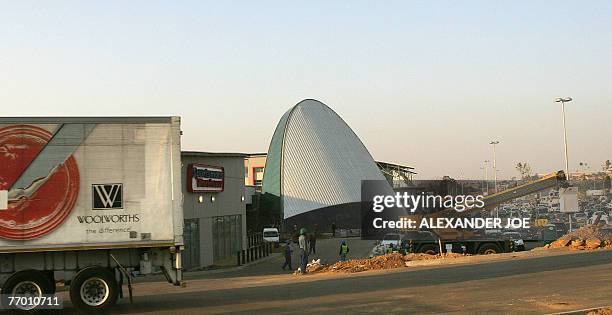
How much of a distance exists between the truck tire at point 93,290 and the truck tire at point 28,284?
62cm

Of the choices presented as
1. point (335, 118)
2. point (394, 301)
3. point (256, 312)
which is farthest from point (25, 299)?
point (335, 118)

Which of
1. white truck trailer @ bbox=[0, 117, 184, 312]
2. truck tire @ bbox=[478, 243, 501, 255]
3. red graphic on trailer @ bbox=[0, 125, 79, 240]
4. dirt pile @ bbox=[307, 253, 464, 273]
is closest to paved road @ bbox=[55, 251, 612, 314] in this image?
white truck trailer @ bbox=[0, 117, 184, 312]

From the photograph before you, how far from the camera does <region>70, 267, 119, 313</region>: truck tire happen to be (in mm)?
14898

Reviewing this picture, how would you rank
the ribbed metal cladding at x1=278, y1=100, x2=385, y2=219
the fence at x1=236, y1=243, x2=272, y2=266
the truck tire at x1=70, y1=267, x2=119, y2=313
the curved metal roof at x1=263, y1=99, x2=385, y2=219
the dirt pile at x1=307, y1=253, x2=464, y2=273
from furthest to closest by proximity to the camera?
the curved metal roof at x1=263, y1=99, x2=385, y2=219, the ribbed metal cladding at x1=278, y1=100, x2=385, y2=219, the fence at x1=236, y1=243, x2=272, y2=266, the dirt pile at x1=307, y1=253, x2=464, y2=273, the truck tire at x1=70, y1=267, x2=119, y2=313

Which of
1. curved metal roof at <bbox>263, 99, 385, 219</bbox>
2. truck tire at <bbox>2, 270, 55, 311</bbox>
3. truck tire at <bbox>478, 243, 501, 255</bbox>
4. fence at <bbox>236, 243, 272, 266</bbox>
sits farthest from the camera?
curved metal roof at <bbox>263, 99, 385, 219</bbox>

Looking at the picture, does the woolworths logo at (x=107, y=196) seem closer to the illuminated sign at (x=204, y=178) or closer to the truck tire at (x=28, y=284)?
the truck tire at (x=28, y=284)

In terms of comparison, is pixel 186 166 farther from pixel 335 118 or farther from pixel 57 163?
pixel 335 118

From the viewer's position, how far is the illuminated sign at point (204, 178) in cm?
3369

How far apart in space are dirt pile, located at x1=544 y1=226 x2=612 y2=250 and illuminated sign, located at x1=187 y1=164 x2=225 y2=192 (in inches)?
716

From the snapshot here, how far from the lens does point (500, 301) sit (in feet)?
50.6

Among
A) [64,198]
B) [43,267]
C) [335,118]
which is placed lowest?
[43,267]

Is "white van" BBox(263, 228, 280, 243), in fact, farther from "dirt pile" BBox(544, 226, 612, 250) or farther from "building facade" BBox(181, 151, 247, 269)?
"dirt pile" BBox(544, 226, 612, 250)

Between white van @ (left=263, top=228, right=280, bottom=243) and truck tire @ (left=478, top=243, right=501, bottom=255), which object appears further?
white van @ (left=263, top=228, right=280, bottom=243)

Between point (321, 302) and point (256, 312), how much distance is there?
2.05 metres
